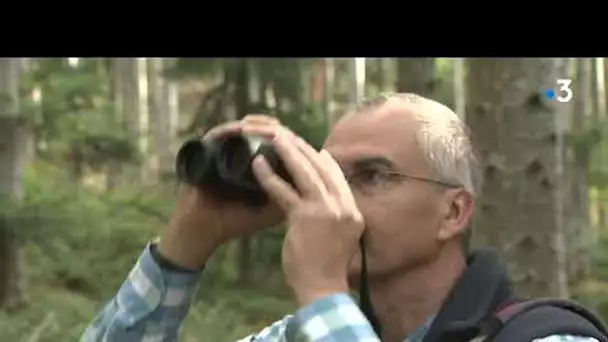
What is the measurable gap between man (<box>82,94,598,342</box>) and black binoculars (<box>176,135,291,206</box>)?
0.02 meters

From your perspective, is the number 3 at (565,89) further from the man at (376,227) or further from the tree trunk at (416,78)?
the man at (376,227)

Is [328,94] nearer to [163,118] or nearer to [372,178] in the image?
[163,118]

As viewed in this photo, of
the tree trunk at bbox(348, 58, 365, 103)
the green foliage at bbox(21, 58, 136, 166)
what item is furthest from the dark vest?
the green foliage at bbox(21, 58, 136, 166)

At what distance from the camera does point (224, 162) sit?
52.6 inches

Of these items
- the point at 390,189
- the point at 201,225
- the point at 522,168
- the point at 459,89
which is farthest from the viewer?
the point at 459,89

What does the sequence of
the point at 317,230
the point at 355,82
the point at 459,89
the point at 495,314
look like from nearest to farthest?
1. the point at 317,230
2. the point at 495,314
3. the point at 459,89
4. the point at 355,82

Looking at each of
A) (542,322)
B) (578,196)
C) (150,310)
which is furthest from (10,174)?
(542,322)

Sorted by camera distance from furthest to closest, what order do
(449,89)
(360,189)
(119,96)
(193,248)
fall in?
(119,96), (449,89), (193,248), (360,189)

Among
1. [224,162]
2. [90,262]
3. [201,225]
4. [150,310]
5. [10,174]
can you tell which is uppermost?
[224,162]

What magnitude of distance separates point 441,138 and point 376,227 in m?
0.14
